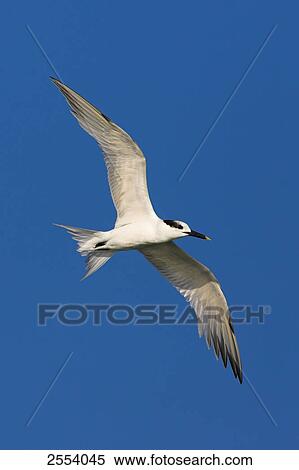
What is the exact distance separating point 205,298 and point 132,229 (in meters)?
1.69

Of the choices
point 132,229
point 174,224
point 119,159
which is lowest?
point 132,229

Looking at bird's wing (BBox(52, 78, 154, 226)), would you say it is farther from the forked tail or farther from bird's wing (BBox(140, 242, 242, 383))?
bird's wing (BBox(140, 242, 242, 383))

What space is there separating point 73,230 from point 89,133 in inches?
46.8

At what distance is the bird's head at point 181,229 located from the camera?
16000mm

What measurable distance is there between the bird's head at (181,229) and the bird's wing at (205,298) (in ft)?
2.78

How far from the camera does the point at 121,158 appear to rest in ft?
52.0

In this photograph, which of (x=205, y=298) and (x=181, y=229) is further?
(x=205, y=298)

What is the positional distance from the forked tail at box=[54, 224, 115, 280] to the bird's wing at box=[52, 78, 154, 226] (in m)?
0.36

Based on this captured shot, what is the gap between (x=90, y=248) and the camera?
1616cm

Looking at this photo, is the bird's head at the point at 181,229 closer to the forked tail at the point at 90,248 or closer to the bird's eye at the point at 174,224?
the bird's eye at the point at 174,224

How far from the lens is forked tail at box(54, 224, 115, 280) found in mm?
16125

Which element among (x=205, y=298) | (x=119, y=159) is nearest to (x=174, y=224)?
(x=119, y=159)

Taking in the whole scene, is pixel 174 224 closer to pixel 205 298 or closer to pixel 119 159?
pixel 119 159
